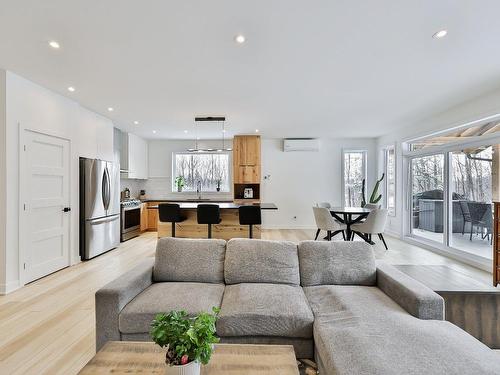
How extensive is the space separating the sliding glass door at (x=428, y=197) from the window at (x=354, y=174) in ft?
5.52

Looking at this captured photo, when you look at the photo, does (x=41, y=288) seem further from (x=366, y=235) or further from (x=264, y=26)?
(x=366, y=235)

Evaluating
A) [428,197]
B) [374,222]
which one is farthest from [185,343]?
[428,197]

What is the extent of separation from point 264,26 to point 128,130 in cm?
532

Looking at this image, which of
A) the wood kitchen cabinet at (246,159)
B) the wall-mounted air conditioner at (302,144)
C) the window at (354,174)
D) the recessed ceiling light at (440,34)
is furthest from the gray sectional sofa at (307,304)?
the window at (354,174)

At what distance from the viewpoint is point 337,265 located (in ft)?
7.72

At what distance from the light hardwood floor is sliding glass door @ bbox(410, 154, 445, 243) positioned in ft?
2.71

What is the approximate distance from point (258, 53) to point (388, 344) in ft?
8.80

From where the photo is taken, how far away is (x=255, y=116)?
530 centimetres

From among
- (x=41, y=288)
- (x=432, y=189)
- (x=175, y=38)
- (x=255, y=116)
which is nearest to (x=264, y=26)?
(x=175, y=38)

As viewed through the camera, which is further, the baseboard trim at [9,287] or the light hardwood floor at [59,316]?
the baseboard trim at [9,287]

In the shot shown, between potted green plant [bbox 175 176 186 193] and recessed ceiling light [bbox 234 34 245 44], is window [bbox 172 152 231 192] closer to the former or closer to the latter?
potted green plant [bbox 175 176 186 193]

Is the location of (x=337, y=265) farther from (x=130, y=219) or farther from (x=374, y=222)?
(x=130, y=219)

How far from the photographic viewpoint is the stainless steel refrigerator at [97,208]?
4574 millimetres

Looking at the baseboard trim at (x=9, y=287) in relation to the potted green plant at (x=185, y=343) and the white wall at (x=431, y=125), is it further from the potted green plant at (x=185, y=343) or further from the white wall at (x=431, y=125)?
the white wall at (x=431, y=125)
